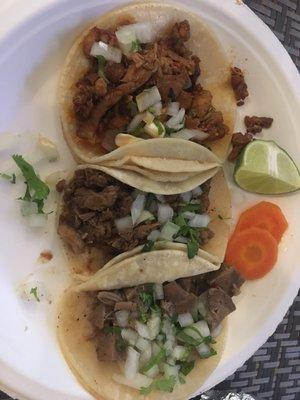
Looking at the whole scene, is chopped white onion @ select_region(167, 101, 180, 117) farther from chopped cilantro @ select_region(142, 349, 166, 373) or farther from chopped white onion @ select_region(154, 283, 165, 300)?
chopped cilantro @ select_region(142, 349, 166, 373)

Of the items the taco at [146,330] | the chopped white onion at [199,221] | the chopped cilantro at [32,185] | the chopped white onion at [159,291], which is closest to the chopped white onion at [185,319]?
the taco at [146,330]

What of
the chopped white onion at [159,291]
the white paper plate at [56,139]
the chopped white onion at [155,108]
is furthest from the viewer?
the chopped white onion at [159,291]

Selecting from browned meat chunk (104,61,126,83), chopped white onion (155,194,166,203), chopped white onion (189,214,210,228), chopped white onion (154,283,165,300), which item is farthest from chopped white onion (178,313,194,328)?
browned meat chunk (104,61,126,83)

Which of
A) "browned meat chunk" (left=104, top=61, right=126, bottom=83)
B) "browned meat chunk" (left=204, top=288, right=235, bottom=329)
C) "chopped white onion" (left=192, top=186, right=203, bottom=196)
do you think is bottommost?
"browned meat chunk" (left=204, top=288, right=235, bottom=329)

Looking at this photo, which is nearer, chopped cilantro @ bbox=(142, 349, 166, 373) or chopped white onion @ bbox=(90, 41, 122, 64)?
chopped white onion @ bbox=(90, 41, 122, 64)

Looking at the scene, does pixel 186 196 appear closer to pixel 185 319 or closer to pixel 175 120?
pixel 175 120

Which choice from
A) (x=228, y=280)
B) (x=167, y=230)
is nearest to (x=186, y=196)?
(x=167, y=230)

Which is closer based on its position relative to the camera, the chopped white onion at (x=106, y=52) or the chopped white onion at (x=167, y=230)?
the chopped white onion at (x=106, y=52)

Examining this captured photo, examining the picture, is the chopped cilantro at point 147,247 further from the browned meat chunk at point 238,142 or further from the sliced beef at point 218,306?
the browned meat chunk at point 238,142
